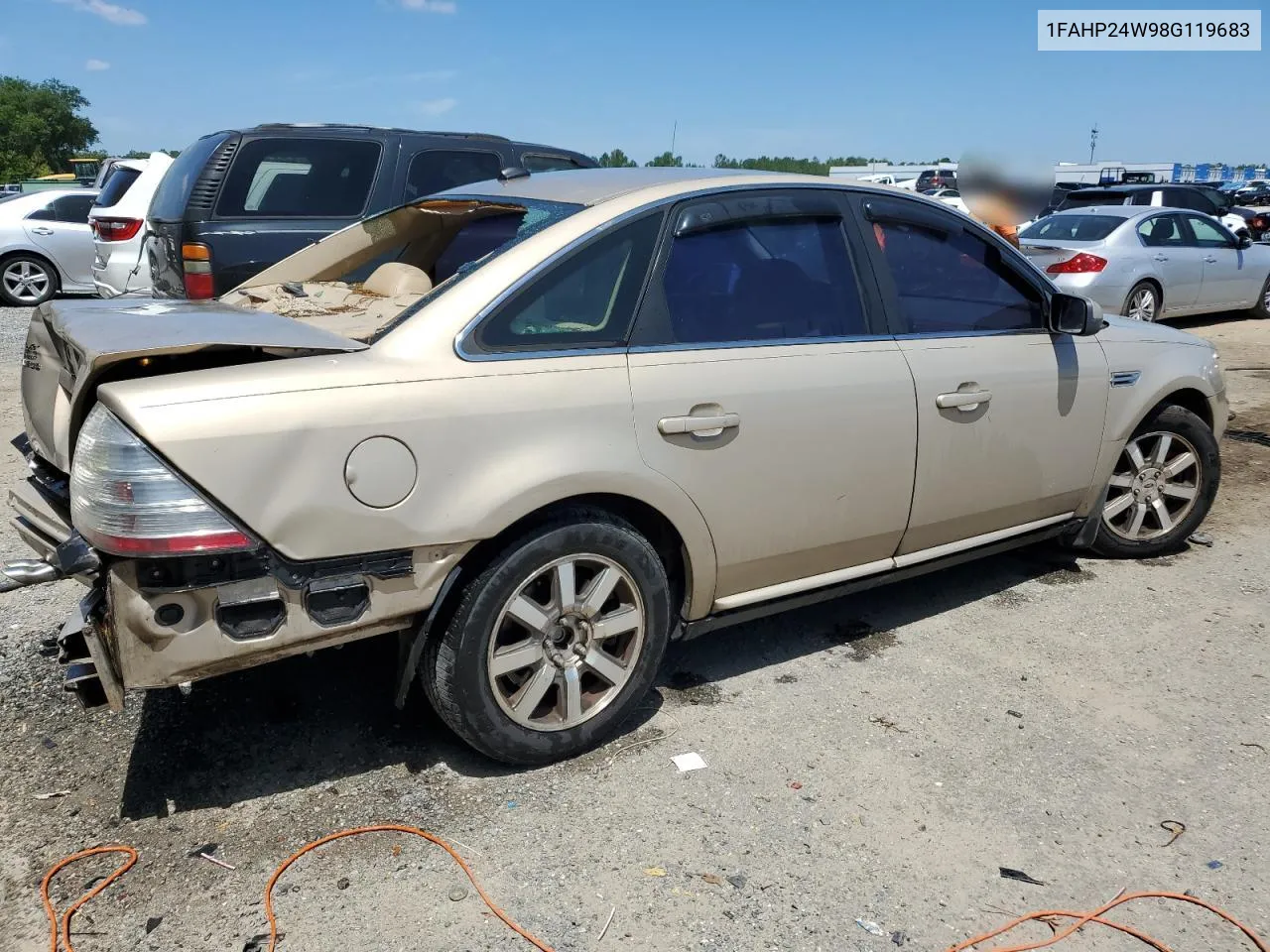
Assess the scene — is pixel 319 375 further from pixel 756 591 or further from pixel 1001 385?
pixel 1001 385

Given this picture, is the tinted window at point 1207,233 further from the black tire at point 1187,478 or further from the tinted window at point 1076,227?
the black tire at point 1187,478

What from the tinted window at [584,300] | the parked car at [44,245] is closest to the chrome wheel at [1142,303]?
the tinted window at [584,300]

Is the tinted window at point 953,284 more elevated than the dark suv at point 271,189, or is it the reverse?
the dark suv at point 271,189

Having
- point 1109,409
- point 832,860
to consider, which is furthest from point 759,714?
point 1109,409

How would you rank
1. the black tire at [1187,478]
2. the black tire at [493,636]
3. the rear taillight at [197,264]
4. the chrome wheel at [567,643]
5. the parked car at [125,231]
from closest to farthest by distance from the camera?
1. the black tire at [493,636]
2. the chrome wheel at [567,643]
3. the black tire at [1187,478]
4. the rear taillight at [197,264]
5. the parked car at [125,231]

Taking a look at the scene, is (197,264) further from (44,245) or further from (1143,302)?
(1143,302)

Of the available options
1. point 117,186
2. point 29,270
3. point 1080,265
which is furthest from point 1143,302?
point 29,270

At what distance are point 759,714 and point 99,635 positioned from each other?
2.06m

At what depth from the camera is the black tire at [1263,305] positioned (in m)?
13.5

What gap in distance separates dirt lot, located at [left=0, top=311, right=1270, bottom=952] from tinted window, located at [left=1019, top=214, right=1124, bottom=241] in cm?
818

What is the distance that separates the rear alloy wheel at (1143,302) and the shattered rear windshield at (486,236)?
9.14m

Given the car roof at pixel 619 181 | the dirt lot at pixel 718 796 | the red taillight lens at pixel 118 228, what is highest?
the red taillight lens at pixel 118 228

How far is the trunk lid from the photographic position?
265 centimetres

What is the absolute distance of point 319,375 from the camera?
2678 millimetres
